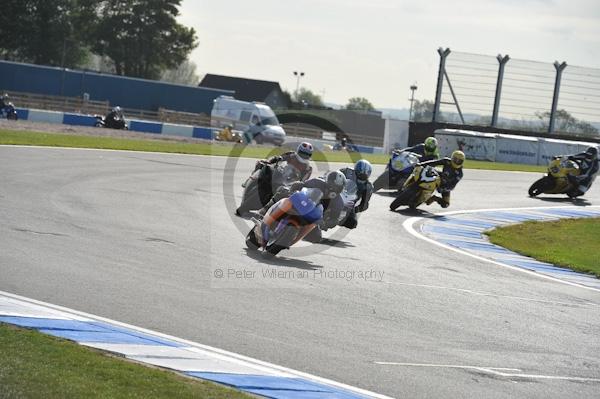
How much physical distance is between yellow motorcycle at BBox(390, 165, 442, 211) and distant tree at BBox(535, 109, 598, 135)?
2250cm

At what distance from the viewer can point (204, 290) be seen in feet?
31.0

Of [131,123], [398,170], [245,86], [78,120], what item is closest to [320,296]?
Result: [398,170]

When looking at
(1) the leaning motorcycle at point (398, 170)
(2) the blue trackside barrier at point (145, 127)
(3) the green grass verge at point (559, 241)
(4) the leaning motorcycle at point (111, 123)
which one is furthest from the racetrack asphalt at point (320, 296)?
(2) the blue trackside barrier at point (145, 127)

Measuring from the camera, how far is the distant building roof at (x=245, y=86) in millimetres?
79750

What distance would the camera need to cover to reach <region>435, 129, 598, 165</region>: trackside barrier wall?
38.7 meters

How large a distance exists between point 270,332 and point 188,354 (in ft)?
3.21

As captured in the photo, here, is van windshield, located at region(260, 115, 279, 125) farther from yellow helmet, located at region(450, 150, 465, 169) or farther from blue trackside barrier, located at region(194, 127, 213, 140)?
yellow helmet, located at region(450, 150, 465, 169)

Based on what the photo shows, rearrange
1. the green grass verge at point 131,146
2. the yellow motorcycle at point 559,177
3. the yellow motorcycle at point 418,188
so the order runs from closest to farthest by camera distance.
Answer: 1. the yellow motorcycle at point 418,188
2. the yellow motorcycle at point 559,177
3. the green grass verge at point 131,146

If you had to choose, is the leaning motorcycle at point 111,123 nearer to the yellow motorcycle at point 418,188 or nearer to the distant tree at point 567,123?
the distant tree at point 567,123

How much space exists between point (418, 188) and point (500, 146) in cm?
2076

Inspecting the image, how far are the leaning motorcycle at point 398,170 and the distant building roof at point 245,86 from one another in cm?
5643

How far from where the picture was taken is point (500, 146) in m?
39.7

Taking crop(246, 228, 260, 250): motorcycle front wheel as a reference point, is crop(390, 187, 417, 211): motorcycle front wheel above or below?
above

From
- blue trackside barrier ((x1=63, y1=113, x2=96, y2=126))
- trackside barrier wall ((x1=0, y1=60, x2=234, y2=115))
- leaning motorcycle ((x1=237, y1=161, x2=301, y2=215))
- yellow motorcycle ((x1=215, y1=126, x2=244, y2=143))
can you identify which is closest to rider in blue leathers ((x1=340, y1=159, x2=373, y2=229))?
leaning motorcycle ((x1=237, y1=161, x2=301, y2=215))
